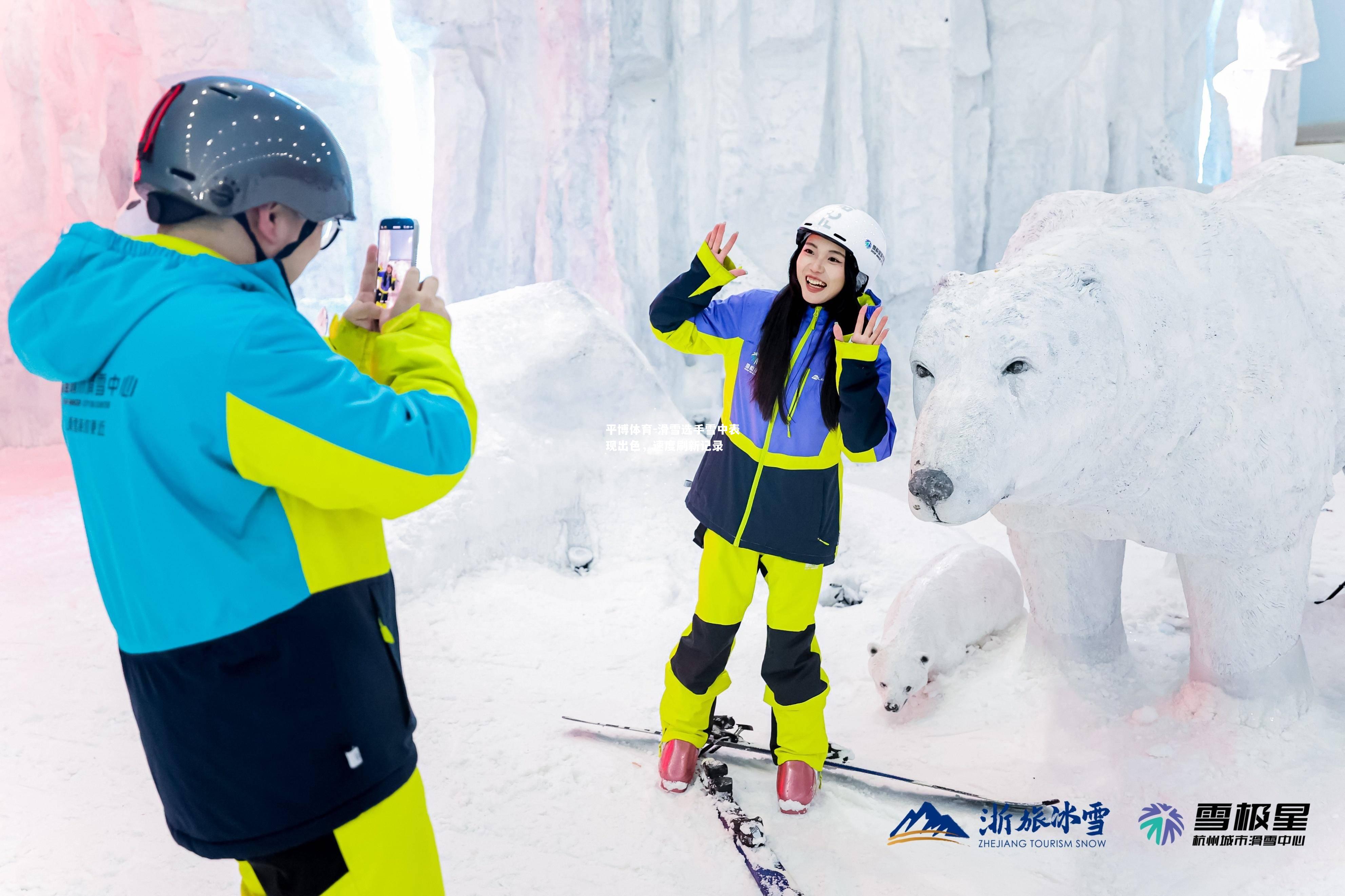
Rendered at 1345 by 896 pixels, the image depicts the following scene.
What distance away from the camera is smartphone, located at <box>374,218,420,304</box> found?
4.29 feet

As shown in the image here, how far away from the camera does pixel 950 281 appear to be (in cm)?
195

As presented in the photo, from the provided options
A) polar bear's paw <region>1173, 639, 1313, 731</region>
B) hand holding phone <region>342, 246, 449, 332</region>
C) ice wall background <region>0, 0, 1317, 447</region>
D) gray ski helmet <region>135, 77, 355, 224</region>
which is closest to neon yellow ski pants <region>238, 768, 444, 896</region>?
hand holding phone <region>342, 246, 449, 332</region>

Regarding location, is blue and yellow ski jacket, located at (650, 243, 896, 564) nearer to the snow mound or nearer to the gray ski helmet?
the gray ski helmet

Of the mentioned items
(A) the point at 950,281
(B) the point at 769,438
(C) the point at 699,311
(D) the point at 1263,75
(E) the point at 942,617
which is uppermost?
(D) the point at 1263,75

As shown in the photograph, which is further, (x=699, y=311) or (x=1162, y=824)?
(x=699, y=311)

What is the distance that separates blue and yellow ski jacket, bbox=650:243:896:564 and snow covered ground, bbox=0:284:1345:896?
69 centimetres

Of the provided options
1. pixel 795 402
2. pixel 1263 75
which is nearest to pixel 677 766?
pixel 795 402

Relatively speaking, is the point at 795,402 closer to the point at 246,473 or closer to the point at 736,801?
the point at 736,801

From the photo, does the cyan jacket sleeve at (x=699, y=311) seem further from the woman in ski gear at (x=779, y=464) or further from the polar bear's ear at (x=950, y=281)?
the polar bear's ear at (x=950, y=281)

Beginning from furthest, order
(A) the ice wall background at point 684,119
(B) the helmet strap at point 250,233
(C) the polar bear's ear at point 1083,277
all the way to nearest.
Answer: (A) the ice wall background at point 684,119 < (C) the polar bear's ear at point 1083,277 < (B) the helmet strap at point 250,233

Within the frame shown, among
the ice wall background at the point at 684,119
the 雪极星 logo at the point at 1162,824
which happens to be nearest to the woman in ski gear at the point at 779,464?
the 雪极星 logo at the point at 1162,824

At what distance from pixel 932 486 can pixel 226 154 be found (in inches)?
49.6

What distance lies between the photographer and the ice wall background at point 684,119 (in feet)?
18.9

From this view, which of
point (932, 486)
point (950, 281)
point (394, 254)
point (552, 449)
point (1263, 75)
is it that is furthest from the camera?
point (1263, 75)
